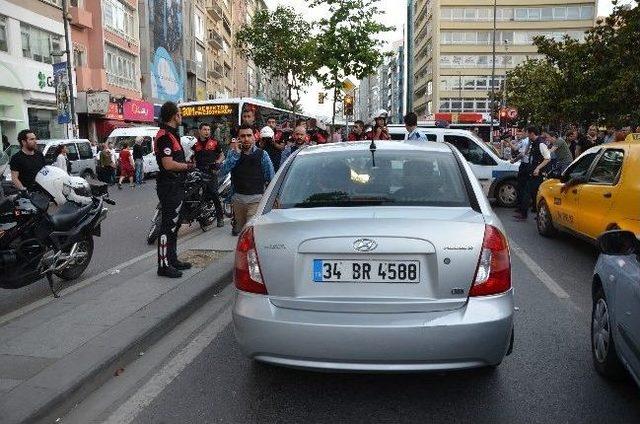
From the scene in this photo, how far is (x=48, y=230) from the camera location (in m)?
6.09

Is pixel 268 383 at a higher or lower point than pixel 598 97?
lower

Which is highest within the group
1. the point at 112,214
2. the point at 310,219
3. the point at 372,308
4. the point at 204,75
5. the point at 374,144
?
the point at 204,75

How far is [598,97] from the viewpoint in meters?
19.0

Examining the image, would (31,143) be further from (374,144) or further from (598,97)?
(598,97)

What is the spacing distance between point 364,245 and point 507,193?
1157cm

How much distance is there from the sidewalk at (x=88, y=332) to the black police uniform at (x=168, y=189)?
1.37 ft

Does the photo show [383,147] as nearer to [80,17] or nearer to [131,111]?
[80,17]

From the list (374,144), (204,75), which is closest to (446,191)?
(374,144)

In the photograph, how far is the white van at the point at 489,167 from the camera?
14.0 meters

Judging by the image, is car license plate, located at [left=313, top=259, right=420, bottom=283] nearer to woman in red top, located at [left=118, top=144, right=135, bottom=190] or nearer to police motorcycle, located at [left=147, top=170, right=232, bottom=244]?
police motorcycle, located at [left=147, top=170, right=232, bottom=244]

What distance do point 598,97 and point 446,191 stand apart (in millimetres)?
17330

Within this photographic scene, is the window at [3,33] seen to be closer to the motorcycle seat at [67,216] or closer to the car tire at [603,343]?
the motorcycle seat at [67,216]

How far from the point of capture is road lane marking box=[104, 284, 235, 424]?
3.62 meters

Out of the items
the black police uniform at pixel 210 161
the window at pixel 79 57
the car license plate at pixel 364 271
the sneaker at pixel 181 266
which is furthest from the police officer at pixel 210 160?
the window at pixel 79 57
